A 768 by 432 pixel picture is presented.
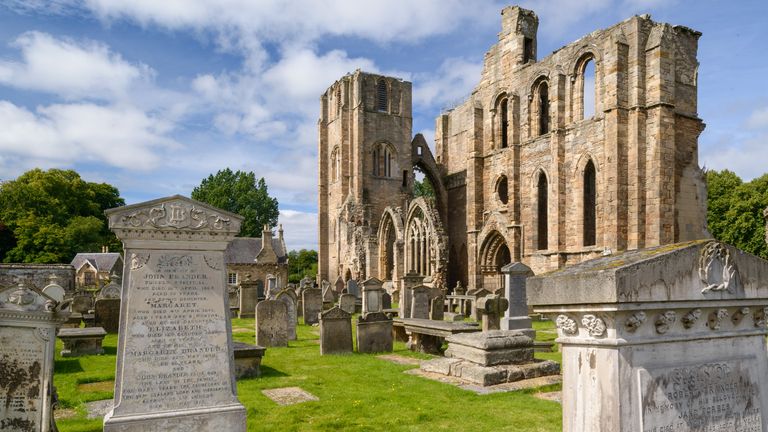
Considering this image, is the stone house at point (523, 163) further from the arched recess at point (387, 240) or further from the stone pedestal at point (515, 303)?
the stone pedestal at point (515, 303)

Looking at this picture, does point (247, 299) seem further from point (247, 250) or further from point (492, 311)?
point (247, 250)

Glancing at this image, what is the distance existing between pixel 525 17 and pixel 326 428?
2877 centimetres

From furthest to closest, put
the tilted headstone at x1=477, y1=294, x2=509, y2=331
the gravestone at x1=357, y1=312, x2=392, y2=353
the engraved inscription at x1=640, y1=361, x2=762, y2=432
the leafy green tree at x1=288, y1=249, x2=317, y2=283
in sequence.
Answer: the leafy green tree at x1=288, y1=249, x2=317, y2=283
the tilted headstone at x1=477, y1=294, x2=509, y2=331
the gravestone at x1=357, y1=312, x2=392, y2=353
the engraved inscription at x1=640, y1=361, x2=762, y2=432

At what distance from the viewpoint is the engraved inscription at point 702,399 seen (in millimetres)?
3105

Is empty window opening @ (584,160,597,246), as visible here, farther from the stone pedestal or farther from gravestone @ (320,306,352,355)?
gravestone @ (320,306,352,355)

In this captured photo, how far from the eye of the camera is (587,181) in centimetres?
2716

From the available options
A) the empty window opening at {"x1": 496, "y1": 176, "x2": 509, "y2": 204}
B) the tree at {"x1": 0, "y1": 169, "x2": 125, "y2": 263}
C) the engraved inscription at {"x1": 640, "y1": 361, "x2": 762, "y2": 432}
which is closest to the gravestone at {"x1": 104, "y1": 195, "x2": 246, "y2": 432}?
the engraved inscription at {"x1": 640, "y1": 361, "x2": 762, "y2": 432}

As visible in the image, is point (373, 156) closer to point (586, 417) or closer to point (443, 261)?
point (443, 261)

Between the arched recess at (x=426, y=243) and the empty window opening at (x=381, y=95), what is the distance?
31.3ft

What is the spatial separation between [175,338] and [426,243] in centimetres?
2795

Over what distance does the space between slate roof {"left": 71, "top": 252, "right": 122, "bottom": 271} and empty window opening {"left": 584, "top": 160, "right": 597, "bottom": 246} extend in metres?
37.0

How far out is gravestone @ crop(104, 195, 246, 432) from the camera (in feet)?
16.7

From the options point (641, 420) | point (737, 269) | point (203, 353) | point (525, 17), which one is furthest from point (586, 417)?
point (525, 17)

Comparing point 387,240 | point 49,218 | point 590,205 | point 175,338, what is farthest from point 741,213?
point 49,218
